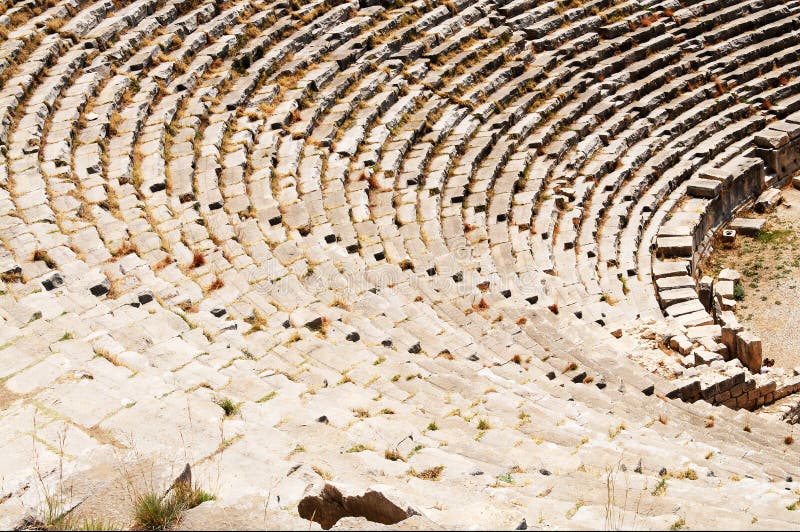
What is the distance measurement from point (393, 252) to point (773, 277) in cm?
726

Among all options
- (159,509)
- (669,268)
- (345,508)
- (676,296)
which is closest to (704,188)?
(669,268)

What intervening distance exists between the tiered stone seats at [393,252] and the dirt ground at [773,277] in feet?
2.08

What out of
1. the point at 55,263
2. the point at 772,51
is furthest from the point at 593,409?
the point at 772,51

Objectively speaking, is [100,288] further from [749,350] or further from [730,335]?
[749,350]

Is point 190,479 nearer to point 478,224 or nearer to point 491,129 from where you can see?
point 478,224

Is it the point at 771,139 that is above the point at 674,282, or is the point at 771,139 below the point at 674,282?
above

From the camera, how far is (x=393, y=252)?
1348 centimetres

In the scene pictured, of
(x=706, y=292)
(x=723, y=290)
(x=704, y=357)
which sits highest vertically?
(x=704, y=357)

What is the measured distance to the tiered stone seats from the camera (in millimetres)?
7148

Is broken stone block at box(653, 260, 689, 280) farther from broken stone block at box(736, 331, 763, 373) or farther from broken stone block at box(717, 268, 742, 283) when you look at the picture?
broken stone block at box(736, 331, 763, 373)

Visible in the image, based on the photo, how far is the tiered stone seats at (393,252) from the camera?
23.5 feet

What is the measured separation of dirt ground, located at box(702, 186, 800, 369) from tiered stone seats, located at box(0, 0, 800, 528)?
2.08 feet

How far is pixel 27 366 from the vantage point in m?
8.49

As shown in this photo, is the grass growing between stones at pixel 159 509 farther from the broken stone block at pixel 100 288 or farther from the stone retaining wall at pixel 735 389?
the stone retaining wall at pixel 735 389
